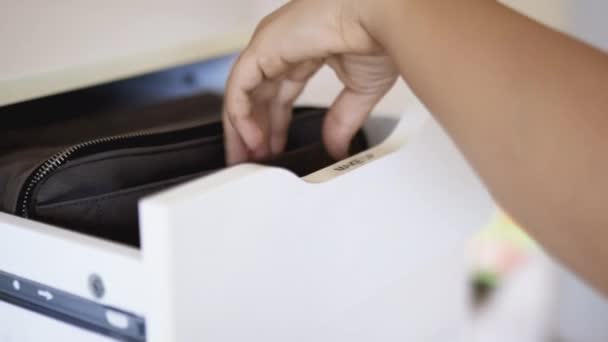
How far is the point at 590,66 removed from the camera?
0.36 meters

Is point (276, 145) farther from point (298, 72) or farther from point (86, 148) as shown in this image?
point (86, 148)

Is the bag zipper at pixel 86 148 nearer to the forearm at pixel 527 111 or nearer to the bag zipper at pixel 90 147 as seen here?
the bag zipper at pixel 90 147

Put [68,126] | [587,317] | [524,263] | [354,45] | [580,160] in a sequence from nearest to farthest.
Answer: [580,160] < [354,45] < [68,126] < [587,317] < [524,263]

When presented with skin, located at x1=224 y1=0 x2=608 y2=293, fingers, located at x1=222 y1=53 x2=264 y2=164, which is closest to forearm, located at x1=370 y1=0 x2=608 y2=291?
skin, located at x1=224 y1=0 x2=608 y2=293

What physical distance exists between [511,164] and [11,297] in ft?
0.96

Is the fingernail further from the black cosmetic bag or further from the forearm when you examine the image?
the forearm

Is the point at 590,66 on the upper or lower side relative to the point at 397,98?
upper

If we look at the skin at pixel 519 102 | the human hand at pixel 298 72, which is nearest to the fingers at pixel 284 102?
the human hand at pixel 298 72

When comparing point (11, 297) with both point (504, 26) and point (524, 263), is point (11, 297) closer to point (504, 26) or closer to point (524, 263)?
point (504, 26)

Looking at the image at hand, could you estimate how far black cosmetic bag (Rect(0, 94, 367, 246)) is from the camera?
1.42 feet

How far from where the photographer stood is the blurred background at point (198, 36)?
1.62 feet

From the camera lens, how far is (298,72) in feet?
1.78

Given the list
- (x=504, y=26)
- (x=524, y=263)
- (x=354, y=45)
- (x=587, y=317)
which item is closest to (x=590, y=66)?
(x=504, y=26)

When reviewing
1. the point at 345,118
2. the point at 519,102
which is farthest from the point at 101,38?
the point at 519,102
